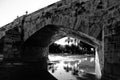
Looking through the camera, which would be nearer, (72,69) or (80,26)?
(80,26)

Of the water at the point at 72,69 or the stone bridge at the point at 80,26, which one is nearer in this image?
Answer: the stone bridge at the point at 80,26

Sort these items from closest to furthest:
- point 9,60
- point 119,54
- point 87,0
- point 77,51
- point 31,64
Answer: point 119,54, point 87,0, point 9,60, point 31,64, point 77,51

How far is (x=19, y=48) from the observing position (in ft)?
34.8

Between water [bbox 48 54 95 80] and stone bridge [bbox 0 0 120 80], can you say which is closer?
stone bridge [bbox 0 0 120 80]

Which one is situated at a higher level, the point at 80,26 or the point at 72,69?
the point at 80,26

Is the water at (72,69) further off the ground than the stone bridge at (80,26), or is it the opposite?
the stone bridge at (80,26)

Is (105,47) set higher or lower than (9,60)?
higher

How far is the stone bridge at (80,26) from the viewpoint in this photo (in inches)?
151

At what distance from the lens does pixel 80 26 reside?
5.32m

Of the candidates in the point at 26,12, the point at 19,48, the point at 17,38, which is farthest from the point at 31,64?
the point at 26,12

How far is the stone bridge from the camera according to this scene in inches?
151

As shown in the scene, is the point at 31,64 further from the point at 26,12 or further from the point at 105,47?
the point at 105,47

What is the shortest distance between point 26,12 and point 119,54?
845 centimetres

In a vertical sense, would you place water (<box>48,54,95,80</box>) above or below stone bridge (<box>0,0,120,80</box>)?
below
